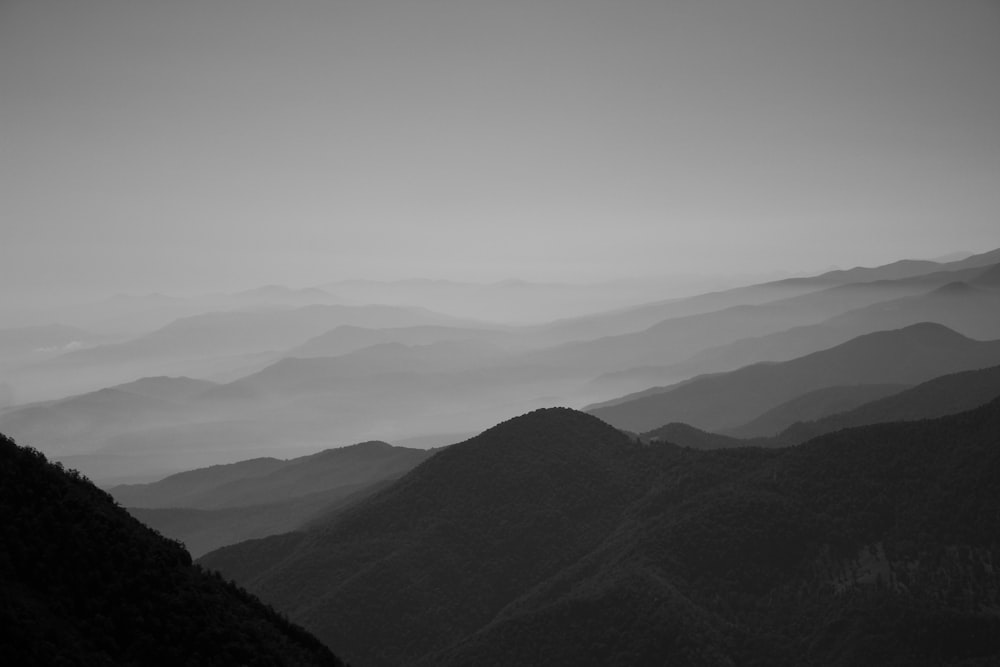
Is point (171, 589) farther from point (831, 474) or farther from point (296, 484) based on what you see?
point (296, 484)

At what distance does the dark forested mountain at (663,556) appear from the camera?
5534 centimetres

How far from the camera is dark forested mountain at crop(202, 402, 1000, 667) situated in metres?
55.3

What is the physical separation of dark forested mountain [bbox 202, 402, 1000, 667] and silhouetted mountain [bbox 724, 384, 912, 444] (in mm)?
70225

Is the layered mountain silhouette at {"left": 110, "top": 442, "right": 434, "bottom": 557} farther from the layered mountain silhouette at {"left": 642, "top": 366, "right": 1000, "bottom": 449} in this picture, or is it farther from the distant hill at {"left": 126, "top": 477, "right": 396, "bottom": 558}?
the layered mountain silhouette at {"left": 642, "top": 366, "right": 1000, "bottom": 449}

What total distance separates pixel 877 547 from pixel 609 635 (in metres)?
23.0

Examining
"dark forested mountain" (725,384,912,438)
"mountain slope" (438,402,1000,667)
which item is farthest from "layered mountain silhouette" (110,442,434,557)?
"dark forested mountain" (725,384,912,438)

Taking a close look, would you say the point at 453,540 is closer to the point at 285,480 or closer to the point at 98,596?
the point at 98,596

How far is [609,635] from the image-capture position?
186ft

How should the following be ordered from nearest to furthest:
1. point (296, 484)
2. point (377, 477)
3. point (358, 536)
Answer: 1. point (358, 536)
2. point (377, 477)
3. point (296, 484)

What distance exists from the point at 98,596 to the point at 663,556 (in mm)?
45686

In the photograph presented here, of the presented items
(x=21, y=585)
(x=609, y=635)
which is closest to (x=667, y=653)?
(x=609, y=635)

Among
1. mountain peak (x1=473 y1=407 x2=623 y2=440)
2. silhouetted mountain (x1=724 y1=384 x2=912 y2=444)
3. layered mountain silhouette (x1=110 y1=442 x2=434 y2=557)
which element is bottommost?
silhouetted mountain (x1=724 y1=384 x2=912 y2=444)

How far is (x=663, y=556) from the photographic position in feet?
215

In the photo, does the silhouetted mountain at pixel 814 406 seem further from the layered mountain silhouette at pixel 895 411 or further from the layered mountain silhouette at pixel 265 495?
the layered mountain silhouette at pixel 265 495
